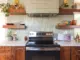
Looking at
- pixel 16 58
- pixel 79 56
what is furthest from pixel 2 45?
pixel 79 56

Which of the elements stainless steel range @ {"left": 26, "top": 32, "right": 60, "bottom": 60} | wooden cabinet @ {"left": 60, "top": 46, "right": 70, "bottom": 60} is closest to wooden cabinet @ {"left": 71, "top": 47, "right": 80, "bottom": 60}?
wooden cabinet @ {"left": 60, "top": 46, "right": 70, "bottom": 60}

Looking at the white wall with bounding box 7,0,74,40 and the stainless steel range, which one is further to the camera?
the white wall with bounding box 7,0,74,40

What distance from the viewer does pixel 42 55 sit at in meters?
3.15

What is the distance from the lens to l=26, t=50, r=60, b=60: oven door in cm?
314

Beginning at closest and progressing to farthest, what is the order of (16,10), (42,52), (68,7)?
(42,52)
(16,10)
(68,7)

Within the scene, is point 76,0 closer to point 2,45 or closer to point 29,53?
point 29,53

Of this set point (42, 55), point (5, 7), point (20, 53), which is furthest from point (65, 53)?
point (5, 7)

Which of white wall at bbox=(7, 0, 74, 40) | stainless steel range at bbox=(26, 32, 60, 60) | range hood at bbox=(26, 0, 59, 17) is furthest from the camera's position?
white wall at bbox=(7, 0, 74, 40)

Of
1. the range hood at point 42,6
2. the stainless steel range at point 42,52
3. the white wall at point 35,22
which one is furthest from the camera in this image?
the white wall at point 35,22

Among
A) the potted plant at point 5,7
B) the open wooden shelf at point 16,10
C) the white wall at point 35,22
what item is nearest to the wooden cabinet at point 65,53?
the white wall at point 35,22

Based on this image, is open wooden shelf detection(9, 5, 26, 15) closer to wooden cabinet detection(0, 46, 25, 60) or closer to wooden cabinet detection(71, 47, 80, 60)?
wooden cabinet detection(0, 46, 25, 60)

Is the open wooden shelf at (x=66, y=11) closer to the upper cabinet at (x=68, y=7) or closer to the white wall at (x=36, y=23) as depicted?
the upper cabinet at (x=68, y=7)

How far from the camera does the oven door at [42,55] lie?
10.3 ft

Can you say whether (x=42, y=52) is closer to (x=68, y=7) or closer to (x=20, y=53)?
(x=20, y=53)
